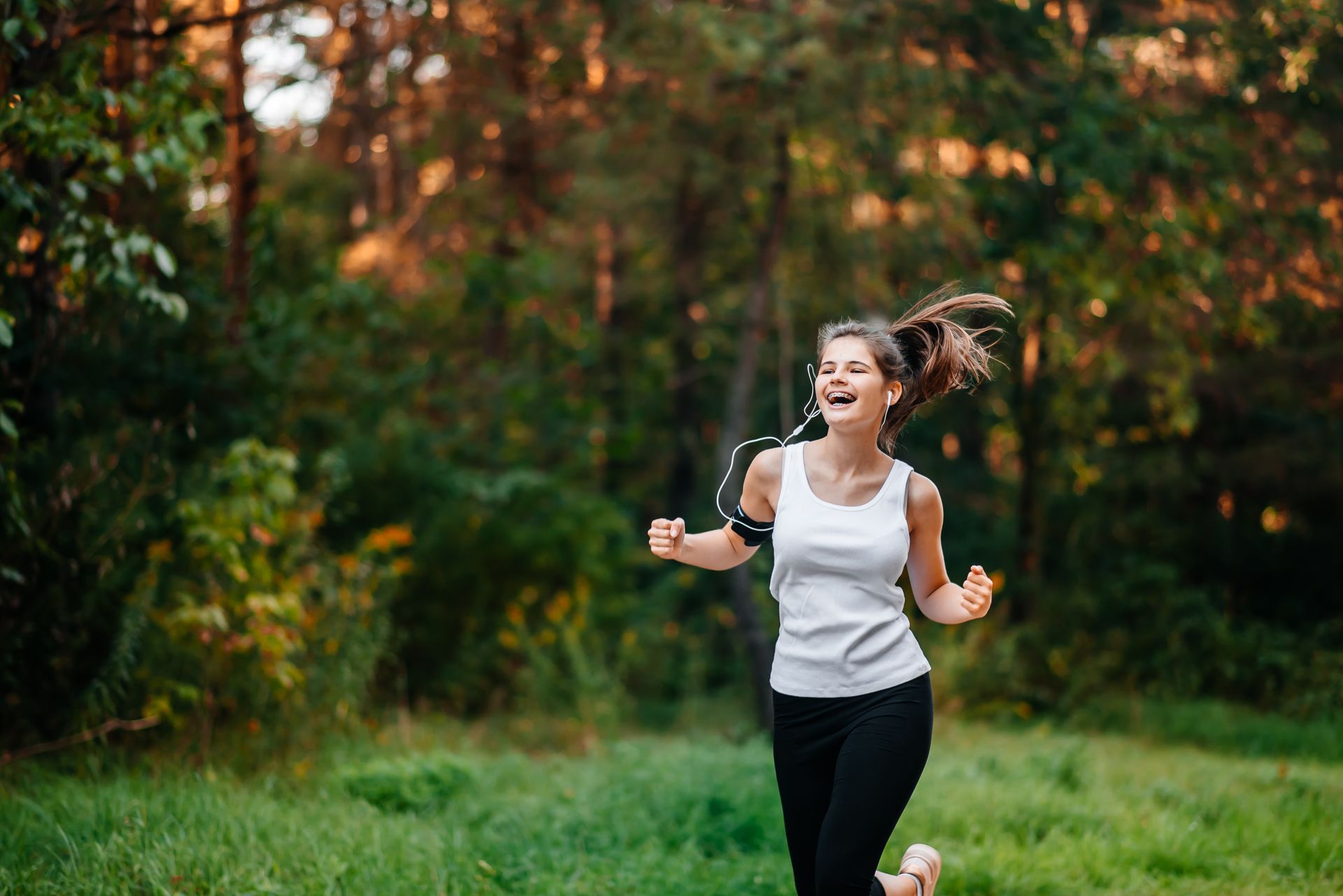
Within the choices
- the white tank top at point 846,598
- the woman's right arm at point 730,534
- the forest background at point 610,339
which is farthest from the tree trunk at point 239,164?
the white tank top at point 846,598

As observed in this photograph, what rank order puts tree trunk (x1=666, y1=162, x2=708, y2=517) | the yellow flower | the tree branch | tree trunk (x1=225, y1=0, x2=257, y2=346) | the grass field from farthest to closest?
tree trunk (x1=666, y1=162, x2=708, y2=517), tree trunk (x1=225, y1=0, x2=257, y2=346), the yellow flower, the tree branch, the grass field

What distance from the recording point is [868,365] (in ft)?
10.8

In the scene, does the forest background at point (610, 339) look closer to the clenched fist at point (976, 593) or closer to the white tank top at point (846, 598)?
the white tank top at point (846, 598)

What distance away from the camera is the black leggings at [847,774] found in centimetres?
300

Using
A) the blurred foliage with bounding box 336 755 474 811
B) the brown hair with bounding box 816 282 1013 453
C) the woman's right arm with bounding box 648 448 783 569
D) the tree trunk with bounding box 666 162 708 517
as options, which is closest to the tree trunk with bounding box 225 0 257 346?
the tree trunk with bounding box 666 162 708 517

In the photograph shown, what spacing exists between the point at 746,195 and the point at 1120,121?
350 cm

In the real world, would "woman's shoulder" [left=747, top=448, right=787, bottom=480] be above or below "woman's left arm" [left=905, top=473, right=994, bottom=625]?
above

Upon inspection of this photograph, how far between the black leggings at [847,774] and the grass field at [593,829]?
124 cm

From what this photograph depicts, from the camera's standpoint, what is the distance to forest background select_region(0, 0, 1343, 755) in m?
5.48

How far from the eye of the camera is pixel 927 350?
11.5 feet

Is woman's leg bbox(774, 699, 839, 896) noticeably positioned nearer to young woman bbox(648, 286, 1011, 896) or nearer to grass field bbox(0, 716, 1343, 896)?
young woman bbox(648, 286, 1011, 896)

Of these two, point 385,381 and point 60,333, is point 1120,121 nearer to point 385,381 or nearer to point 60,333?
point 385,381

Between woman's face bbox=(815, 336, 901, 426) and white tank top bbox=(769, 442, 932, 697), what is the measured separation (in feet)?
0.77

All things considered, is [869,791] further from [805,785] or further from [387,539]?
[387,539]
